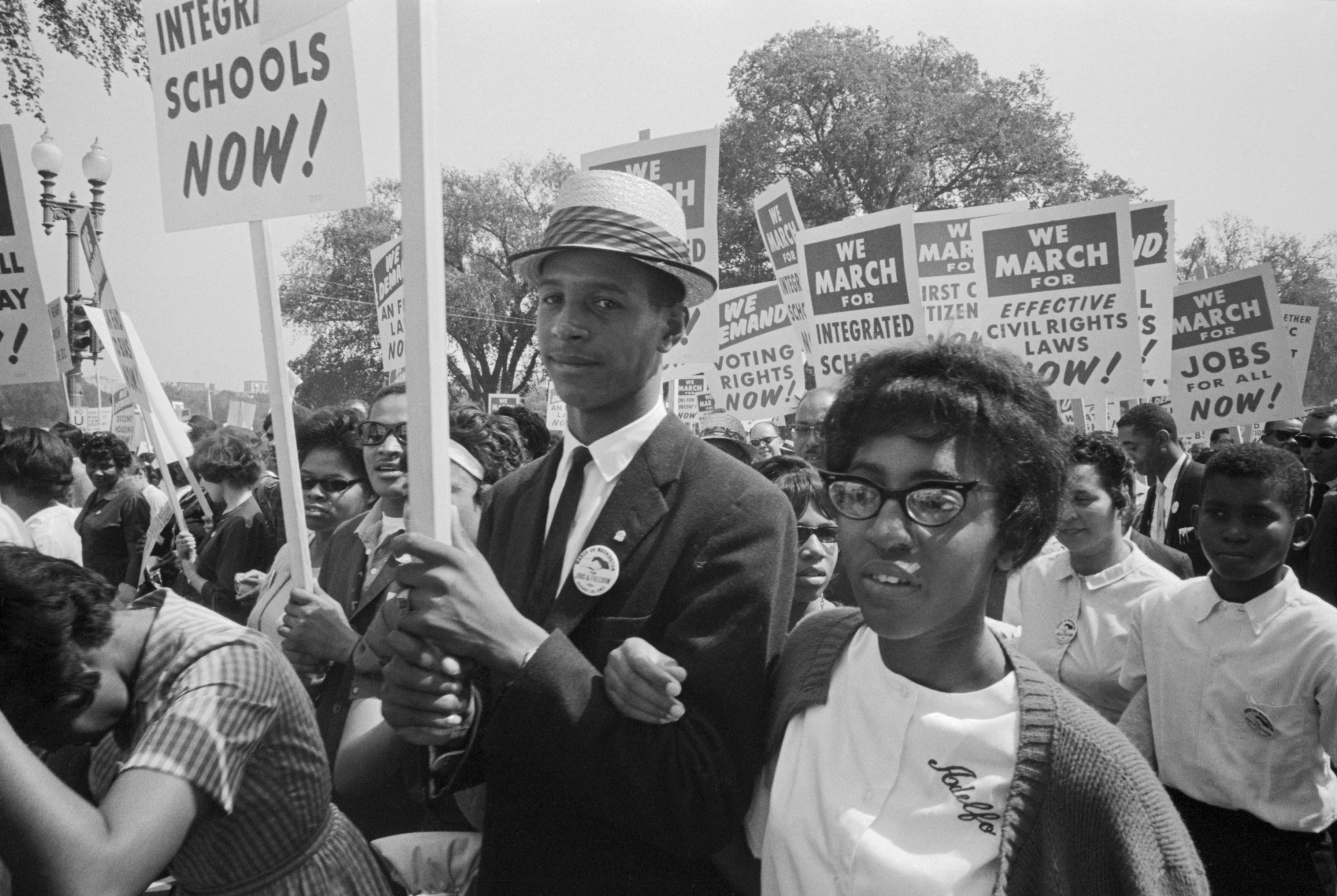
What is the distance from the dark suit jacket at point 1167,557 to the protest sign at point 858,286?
105 inches

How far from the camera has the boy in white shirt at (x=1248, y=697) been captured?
9.16ft

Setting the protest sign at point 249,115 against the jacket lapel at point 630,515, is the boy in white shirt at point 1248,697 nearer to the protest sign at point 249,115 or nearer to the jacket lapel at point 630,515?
the jacket lapel at point 630,515

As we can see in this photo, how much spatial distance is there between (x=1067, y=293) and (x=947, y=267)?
4065 millimetres

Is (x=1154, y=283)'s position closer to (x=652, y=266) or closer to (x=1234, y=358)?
(x=1234, y=358)

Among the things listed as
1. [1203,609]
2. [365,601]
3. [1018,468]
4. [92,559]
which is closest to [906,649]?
[1018,468]

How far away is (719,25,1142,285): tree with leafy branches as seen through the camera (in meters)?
37.0

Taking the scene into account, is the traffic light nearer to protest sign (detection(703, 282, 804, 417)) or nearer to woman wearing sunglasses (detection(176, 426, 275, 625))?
woman wearing sunglasses (detection(176, 426, 275, 625))

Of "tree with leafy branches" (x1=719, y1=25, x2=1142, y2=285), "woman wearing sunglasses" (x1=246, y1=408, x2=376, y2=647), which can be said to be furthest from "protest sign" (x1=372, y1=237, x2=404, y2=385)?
"tree with leafy branches" (x1=719, y1=25, x2=1142, y2=285)

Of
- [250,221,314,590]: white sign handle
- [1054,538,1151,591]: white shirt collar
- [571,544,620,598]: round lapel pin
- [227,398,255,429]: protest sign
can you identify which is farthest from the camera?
[227,398,255,429]: protest sign

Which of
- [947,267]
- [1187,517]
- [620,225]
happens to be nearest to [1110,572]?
[620,225]

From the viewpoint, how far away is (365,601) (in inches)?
131

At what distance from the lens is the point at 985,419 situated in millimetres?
1680

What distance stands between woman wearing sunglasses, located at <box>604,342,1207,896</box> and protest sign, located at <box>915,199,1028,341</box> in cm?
561

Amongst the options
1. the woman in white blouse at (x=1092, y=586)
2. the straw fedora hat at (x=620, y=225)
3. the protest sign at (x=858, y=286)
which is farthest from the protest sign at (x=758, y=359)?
the straw fedora hat at (x=620, y=225)
